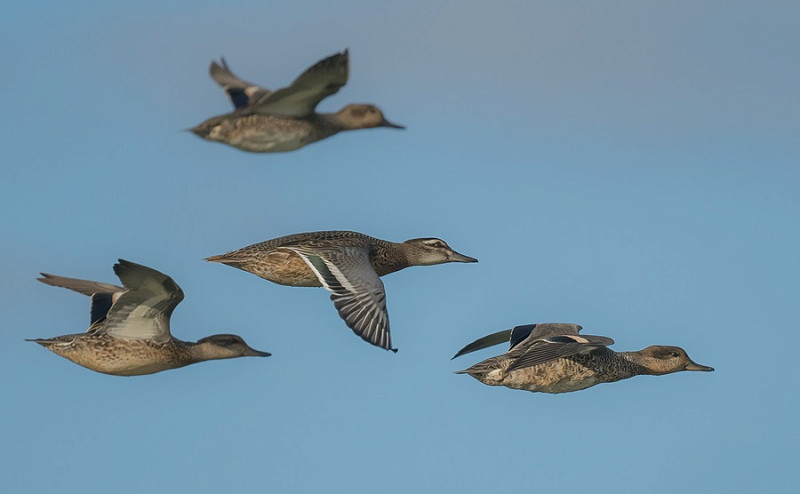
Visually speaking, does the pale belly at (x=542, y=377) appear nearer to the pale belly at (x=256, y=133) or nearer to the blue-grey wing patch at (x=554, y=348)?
the blue-grey wing patch at (x=554, y=348)

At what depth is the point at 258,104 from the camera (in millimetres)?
19094

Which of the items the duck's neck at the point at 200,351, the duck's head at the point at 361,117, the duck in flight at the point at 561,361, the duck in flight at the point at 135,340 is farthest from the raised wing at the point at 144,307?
the duck's head at the point at 361,117

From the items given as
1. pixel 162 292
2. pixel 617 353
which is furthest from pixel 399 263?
pixel 162 292

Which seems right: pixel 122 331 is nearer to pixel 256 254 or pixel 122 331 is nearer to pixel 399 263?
pixel 256 254

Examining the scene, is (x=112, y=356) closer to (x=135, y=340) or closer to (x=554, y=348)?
(x=135, y=340)

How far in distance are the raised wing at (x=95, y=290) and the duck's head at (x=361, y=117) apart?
363 cm

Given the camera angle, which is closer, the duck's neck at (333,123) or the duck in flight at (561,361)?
the duck in flight at (561,361)

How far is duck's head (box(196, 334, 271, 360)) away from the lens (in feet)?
58.1

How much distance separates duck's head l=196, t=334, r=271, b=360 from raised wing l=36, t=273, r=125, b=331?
1.17 meters

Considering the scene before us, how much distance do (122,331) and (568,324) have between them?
5.37 meters

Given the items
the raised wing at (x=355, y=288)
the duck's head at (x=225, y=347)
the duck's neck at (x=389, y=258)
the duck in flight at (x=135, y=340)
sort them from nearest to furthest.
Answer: the raised wing at (x=355, y=288)
the duck in flight at (x=135, y=340)
the duck's head at (x=225, y=347)
the duck's neck at (x=389, y=258)

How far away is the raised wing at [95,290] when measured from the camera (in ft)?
60.3

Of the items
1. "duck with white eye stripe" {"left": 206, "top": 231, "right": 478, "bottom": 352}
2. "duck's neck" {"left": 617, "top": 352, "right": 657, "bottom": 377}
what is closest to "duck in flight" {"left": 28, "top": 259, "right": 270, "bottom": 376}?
"duck with white eye stripe" {"left": 206, "top": 231, "right": 478, "bottom": 352}

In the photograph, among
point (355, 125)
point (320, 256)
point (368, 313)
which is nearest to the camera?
point (368, 313)
